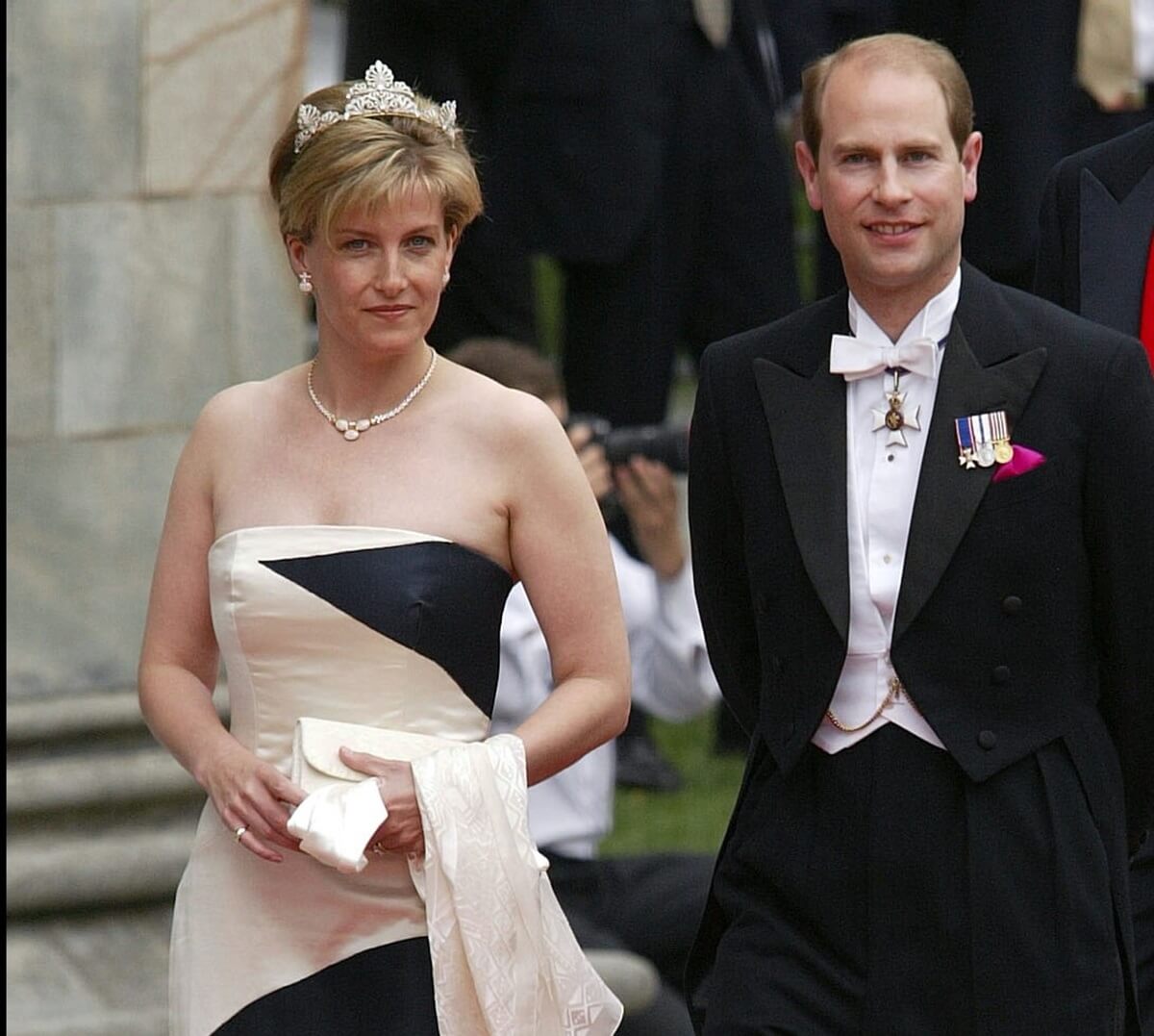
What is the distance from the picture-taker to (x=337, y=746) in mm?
3916

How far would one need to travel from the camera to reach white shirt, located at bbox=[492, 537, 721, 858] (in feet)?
19.7

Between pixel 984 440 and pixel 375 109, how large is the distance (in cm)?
96

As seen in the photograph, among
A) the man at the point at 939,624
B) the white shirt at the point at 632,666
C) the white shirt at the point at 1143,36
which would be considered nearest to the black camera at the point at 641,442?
the white shirt at the point at 632,666

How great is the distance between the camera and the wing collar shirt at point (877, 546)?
13.2 feet

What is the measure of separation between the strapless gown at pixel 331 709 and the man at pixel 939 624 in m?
0.47

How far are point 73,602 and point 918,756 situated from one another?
250 cm

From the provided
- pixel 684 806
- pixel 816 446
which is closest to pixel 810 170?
pixel 816 446

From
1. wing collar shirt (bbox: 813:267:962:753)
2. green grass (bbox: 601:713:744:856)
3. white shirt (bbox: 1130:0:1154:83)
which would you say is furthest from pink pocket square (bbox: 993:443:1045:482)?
white shirt (bbox: 1130:0:1154:83)

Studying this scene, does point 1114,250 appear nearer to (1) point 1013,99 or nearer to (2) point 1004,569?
(2) point 1004,569

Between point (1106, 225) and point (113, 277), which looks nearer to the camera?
point (1106, 225)

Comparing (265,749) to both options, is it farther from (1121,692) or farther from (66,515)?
(66,515)

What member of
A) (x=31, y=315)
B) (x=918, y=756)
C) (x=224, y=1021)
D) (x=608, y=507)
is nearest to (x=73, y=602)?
(x=31, y=315)

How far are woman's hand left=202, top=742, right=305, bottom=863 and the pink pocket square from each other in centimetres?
105

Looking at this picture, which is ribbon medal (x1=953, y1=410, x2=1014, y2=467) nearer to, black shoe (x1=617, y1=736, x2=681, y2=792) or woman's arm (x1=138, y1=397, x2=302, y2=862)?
woman's arm (x1=138, y1=397, x2=302, y2=862)
